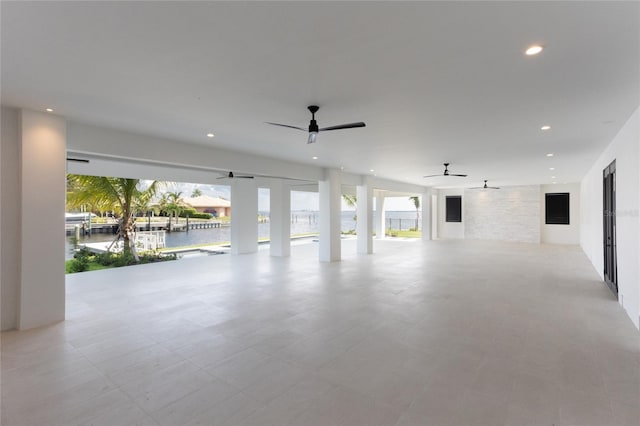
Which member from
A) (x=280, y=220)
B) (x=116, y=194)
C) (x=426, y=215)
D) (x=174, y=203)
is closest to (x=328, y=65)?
(x=280, y=220)

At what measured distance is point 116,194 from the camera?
956 centimetres

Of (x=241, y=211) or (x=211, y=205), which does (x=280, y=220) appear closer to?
(x=241, y=211)

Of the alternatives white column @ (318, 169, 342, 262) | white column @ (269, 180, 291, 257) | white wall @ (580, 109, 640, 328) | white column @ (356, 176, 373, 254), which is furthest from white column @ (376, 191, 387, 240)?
white wall @ (580, 109, 640, 328)

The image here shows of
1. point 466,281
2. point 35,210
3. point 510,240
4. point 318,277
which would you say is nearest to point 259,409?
point 35,210

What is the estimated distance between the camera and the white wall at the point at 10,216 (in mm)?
4133

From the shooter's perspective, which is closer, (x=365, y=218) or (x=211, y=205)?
(x=365, y=218)

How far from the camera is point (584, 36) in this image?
2.39m

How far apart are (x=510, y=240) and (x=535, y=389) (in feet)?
49.4

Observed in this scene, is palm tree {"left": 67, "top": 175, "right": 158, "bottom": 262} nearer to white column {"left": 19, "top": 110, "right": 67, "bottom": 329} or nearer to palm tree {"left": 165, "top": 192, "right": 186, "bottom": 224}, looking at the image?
palm tree {"left": 165, "top": 192, "right": 186, "bottom": 224}

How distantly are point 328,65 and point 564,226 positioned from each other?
53.6 ft

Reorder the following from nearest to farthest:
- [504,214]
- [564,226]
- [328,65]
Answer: [328,65], [564,226], [504,214]

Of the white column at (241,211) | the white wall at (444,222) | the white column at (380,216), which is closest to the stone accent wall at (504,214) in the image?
the white wall at (444,222)

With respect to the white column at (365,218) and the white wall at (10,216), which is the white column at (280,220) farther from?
the white wall at (10,216)

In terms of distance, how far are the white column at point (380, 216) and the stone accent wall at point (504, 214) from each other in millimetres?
4428
